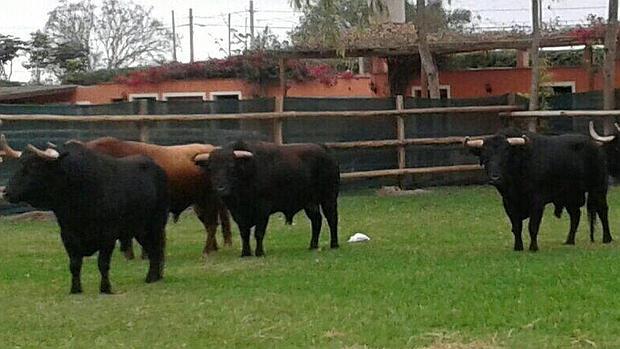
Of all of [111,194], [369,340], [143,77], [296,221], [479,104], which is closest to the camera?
[369,340]

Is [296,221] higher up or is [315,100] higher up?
[315,100]

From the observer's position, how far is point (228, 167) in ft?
45.8

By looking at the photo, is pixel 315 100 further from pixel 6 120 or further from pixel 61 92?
pixel 61 92

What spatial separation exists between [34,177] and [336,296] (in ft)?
9.82

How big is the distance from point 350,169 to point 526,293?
1365 centimetres

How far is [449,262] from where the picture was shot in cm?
1289

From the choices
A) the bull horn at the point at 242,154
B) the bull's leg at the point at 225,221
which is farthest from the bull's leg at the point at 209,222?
the bull horn at the point at 242,154

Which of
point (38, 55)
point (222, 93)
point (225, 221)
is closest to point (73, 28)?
point (38, 55)

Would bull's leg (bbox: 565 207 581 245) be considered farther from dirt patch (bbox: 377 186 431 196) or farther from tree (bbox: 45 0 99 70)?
tree (bbox: 45 0 99 70)

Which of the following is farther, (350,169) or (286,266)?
(350,169)

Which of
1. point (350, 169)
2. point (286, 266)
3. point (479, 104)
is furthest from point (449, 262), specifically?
point (479, 104)

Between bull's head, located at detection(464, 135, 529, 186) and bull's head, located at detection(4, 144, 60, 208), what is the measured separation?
491 cm

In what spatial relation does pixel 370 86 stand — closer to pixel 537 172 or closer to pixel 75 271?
pixel 537 172

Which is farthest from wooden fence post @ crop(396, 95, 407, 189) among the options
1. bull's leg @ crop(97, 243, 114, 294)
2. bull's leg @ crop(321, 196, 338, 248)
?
bull's leg @ crop(97, 243, 114, 294)
